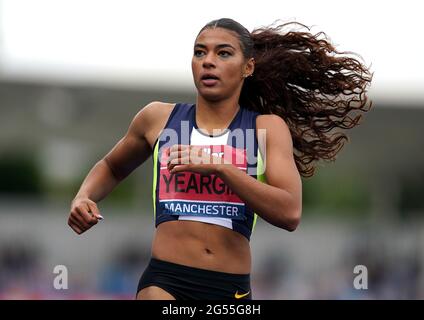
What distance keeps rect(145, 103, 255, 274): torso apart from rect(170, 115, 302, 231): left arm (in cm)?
32

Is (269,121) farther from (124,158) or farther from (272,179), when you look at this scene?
(124,158)

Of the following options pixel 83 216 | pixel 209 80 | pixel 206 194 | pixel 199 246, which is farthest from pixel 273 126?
pixel 83 216

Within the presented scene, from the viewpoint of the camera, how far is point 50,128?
32562 millimetres

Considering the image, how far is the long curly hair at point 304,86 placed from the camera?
738 cm

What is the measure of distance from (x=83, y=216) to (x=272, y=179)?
1.14m

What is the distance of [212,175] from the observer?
6.62m

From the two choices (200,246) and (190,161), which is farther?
(200,246)

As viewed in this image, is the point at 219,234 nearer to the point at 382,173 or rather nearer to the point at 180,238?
the point at 180,238

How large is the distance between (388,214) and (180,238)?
2601cm

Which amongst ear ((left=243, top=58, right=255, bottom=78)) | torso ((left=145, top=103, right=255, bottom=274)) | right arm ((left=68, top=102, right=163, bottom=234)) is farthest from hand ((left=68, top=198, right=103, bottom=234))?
ear ((left=243, top=58, right=255, bottom=78))

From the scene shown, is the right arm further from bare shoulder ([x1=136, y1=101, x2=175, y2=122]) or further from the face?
the face

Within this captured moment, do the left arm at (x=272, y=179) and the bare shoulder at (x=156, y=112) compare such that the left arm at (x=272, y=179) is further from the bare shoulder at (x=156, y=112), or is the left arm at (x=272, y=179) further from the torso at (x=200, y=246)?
the bare shoulder at (x=156, y=112)

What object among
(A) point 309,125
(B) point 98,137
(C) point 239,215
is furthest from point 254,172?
(B) point 98,137

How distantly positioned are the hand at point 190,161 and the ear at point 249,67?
3.28ft
